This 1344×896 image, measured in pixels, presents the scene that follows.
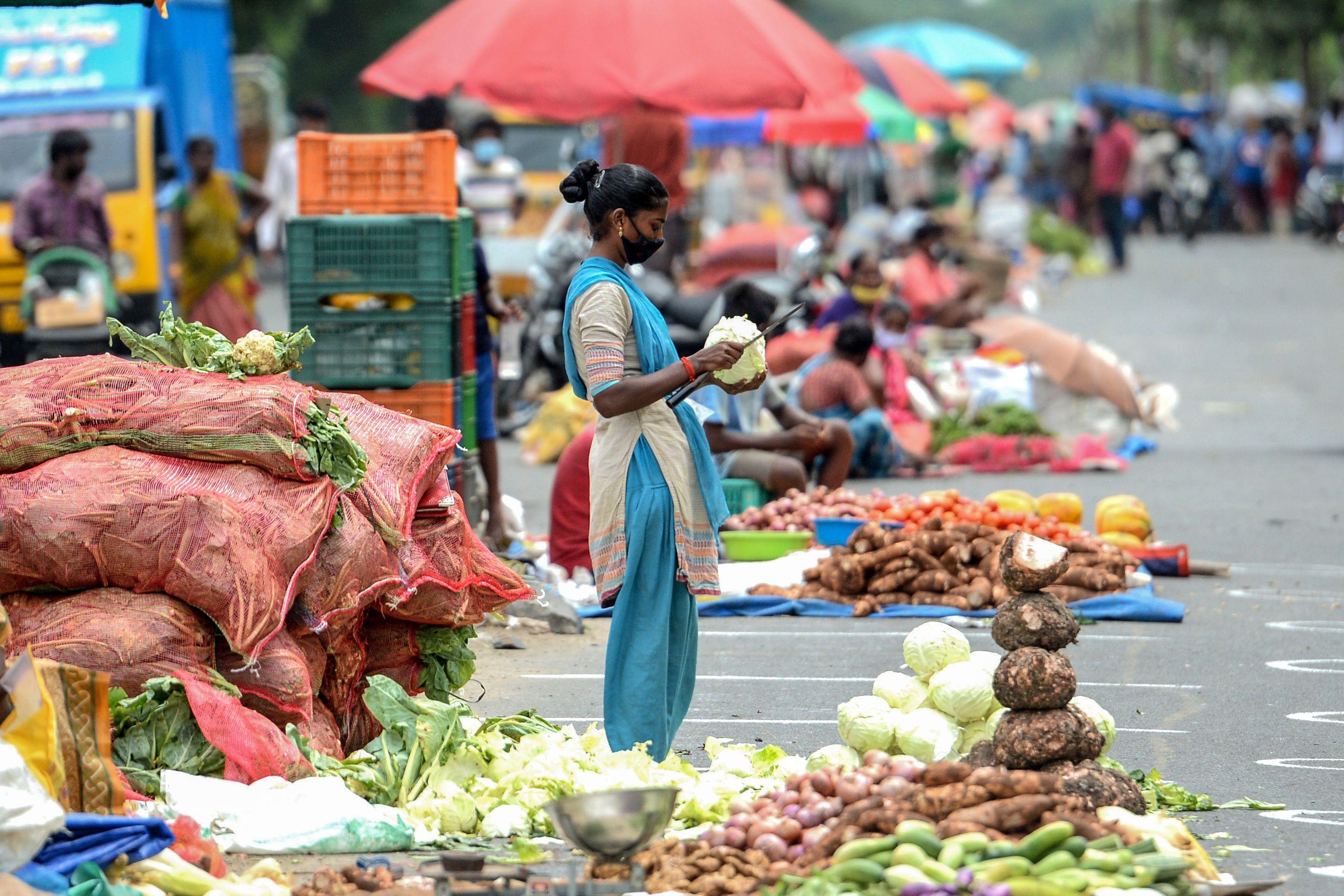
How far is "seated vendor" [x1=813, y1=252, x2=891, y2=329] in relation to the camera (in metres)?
12.8

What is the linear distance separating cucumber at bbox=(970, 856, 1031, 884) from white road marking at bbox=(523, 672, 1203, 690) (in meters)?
2.93

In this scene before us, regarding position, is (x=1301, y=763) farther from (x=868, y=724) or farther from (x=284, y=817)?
(x=284, y=817)

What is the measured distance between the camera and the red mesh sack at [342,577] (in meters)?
5.18

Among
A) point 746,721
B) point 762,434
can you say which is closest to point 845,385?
point 762,434

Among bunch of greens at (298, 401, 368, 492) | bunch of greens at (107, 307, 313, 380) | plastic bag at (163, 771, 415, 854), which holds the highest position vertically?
bunch of greens at (107, 307, 313, 380)

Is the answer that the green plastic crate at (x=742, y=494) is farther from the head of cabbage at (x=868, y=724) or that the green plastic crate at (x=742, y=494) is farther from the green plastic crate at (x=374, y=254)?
the head of cabbage at (x=868, y=724)

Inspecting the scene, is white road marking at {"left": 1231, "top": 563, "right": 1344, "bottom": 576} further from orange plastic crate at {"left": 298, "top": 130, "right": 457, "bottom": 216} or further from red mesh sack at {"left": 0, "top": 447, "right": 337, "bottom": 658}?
red mesh sack at {"left": 0, "top": 447, "right": 337, "bottom": 658}

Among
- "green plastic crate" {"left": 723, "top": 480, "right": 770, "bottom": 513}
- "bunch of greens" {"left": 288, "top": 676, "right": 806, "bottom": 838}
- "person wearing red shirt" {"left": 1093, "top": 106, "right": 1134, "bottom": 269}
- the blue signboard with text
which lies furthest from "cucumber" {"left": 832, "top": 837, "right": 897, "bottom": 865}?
"person wearing red shirt" {"left": 1093, "top": 106, "right": 1134, "bottom": 269}

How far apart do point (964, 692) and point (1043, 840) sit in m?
1.20

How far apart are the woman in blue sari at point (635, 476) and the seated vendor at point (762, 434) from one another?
12.3 feet

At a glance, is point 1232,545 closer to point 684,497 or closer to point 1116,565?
point 1116,565

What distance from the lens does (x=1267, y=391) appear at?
16859 millimetres

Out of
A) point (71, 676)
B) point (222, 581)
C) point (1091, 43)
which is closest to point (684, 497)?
point (222, 581)

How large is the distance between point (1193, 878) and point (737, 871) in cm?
107
